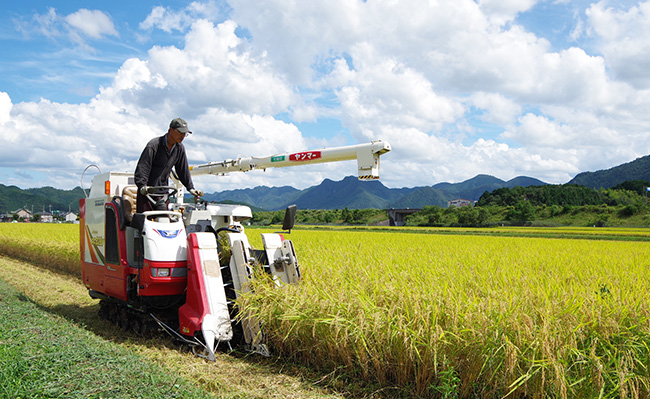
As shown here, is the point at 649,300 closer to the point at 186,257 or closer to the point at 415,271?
the point at 415,271

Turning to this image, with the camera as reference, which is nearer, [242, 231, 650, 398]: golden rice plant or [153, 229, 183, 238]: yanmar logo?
[242, 231, 650, 398]: golden rice plant

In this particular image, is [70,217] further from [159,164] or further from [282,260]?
[282,260]

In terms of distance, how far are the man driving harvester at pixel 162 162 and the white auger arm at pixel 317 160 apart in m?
1.38

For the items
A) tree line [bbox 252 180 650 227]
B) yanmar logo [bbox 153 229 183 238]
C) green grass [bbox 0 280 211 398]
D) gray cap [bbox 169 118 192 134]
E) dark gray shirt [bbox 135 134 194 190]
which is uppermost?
gray cap [bbox 169 118 192 134]

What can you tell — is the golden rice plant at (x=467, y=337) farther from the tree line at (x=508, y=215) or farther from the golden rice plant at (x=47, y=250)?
the tree line at (x=508, y=215)

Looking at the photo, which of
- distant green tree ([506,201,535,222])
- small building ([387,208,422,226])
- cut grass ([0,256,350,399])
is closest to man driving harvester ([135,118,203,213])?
cut grass ([0,256,350,399])

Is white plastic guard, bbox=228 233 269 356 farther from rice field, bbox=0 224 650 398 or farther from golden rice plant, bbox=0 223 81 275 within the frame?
golden rice plant, bbox=0 223 81 275

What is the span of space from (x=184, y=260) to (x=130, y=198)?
1.56 m

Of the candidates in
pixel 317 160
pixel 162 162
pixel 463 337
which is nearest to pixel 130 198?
pixel 162 162

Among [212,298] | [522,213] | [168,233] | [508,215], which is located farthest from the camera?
[508,215]

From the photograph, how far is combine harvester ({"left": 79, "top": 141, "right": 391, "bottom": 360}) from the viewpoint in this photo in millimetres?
5320

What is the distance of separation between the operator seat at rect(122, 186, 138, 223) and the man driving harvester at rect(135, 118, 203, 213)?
0.55ft

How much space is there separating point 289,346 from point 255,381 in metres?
0.70

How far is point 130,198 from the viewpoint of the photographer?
653 centimetres
